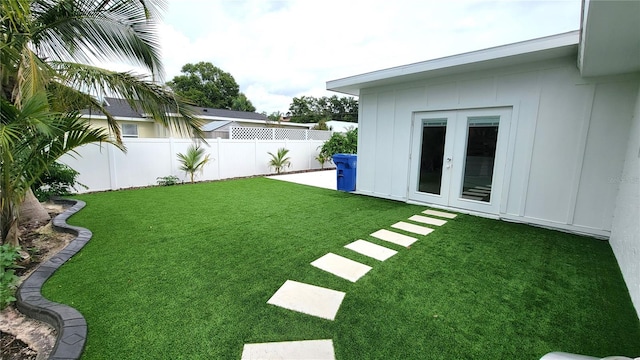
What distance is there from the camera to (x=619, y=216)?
337cm

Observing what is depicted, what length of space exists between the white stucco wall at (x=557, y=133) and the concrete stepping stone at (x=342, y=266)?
334cm

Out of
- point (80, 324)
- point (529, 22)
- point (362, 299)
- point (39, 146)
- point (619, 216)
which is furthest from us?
point (529, 22)

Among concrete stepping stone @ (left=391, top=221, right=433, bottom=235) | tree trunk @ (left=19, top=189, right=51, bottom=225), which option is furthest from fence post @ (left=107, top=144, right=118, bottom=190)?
concrete stepping stone @ (left=391, top=221, right=433, bottom=235)

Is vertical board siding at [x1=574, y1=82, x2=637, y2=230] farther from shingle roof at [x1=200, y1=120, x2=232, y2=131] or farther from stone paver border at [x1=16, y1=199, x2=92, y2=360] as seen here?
shingle roof at [x1=200, y1=120, x2=232, y2=131]

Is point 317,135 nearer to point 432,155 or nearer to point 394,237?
point 432,155

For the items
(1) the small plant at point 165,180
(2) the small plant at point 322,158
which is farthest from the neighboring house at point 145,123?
(2) the small plant at point 322,158

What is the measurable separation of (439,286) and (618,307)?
1402 millimetres

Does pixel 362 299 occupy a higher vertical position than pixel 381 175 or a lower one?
lower

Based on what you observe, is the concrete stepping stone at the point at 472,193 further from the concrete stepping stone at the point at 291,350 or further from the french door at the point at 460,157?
the concrete stepping stone at the point at 291,350

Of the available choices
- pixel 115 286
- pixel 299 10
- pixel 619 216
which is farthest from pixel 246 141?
pixel 619 216

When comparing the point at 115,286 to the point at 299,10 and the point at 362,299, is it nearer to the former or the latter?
the point at 362,299

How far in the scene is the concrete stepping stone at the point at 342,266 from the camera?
108 inches

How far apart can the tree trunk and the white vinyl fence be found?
1751mm

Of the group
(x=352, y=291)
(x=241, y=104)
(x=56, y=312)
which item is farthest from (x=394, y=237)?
(x=241, y=104)
